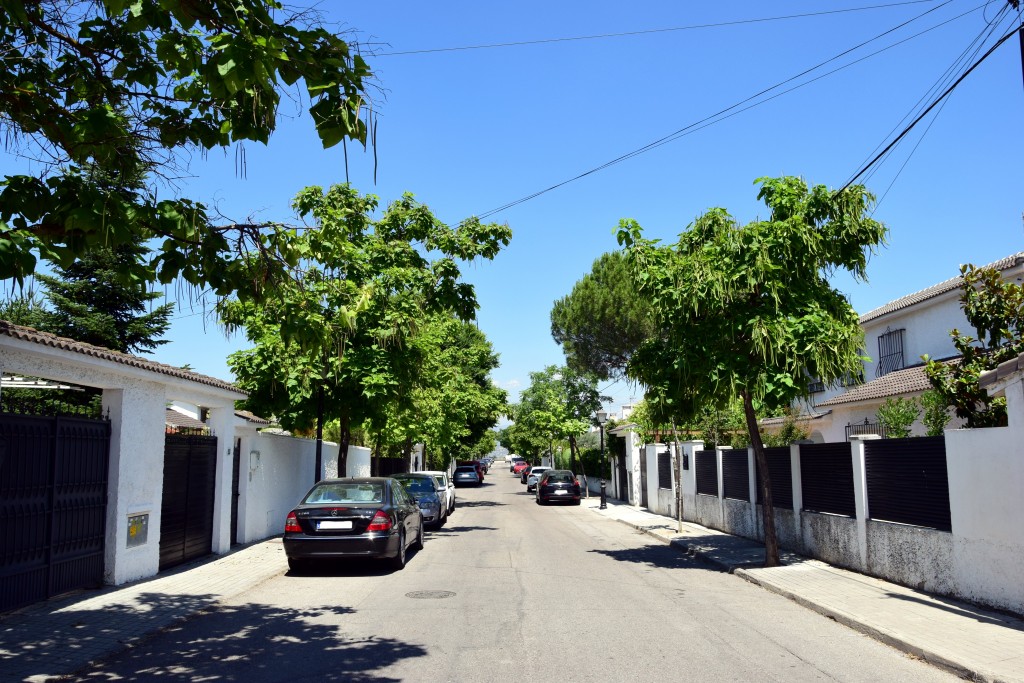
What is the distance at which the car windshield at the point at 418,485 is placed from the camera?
21123mm

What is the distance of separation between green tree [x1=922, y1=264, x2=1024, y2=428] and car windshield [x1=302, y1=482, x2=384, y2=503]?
9.05m

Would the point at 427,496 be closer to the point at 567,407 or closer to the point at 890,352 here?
the point at 890,352

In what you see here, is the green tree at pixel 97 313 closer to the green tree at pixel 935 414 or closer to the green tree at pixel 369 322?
the green tree at pixel 369 322

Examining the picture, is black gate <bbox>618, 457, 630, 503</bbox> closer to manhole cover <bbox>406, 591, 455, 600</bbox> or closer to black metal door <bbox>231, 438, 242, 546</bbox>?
black metal door <bbox>231, 438, 242, 546</bbox>

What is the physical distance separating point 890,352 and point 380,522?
18327mm

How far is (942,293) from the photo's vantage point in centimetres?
2028

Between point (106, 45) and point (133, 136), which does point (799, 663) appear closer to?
point (133, 136)

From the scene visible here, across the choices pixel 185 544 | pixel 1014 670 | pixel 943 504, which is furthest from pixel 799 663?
pixel 185 544

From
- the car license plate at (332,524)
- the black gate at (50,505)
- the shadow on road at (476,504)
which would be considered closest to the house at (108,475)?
the black gate at (50,505)

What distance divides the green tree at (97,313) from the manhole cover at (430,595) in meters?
17.6

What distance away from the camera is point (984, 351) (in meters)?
11.9

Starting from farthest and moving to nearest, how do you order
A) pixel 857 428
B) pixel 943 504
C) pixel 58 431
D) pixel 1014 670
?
pixel 857 428 < pixel 943 504 < pixel 58 431 < pixel 1014 670

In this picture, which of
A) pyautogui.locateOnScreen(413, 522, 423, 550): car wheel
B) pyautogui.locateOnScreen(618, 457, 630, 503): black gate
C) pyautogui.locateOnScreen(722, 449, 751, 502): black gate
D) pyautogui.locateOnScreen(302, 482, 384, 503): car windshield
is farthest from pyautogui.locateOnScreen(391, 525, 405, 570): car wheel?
pyautogui.locateOnScreen(618, 457, 630, 503): black gate

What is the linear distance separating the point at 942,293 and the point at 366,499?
1630 cm
